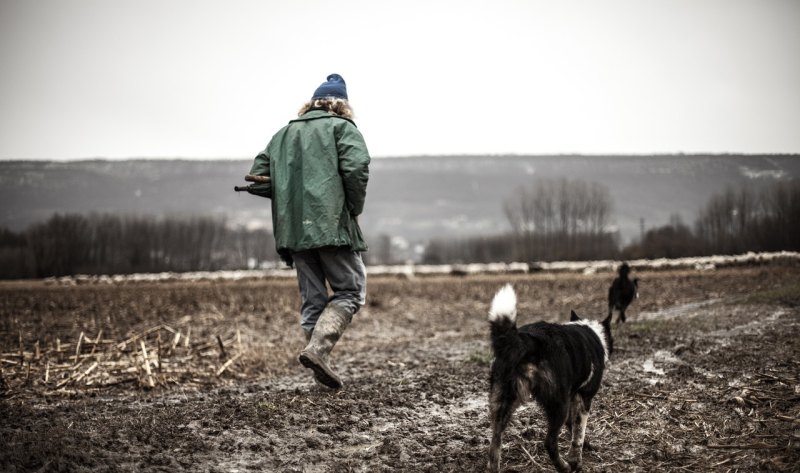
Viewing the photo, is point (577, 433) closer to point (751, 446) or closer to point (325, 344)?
point (751, 446)

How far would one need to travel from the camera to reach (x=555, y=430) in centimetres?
401

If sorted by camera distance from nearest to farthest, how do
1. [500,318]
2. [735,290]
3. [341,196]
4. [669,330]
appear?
[500,318] < [341,196] < [669,330] < [735,290]

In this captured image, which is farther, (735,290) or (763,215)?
(763,215)

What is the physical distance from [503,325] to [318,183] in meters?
2.75

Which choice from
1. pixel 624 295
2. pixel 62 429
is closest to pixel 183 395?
pixel 62 429

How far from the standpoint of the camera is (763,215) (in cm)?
3741

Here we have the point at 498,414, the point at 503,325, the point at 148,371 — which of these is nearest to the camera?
the point at 498,414

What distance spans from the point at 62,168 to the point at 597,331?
135824 mm

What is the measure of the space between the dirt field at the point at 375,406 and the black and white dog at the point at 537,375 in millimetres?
369

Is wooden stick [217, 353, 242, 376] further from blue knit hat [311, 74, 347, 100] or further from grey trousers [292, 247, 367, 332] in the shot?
blue knit hat [311, 74, 347, 100]

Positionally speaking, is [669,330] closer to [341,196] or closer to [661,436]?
[661,436]

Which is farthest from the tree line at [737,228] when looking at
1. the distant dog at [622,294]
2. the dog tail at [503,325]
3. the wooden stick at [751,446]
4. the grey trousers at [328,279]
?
the dog tail at [503,325]

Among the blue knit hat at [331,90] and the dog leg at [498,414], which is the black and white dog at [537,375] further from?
the blue knit hat at [331,90]

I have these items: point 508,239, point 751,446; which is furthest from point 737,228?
point 751,446
